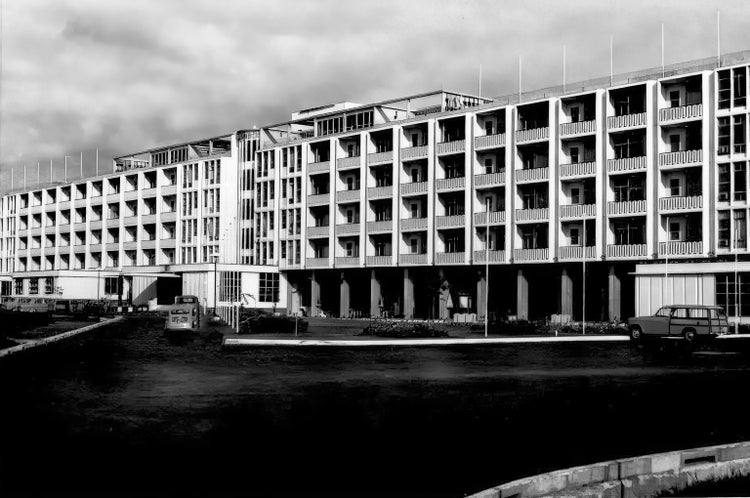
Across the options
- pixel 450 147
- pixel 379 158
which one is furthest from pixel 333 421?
pixel 379 158

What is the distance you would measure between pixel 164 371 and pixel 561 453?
16.4m

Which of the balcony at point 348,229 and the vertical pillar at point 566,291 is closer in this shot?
the vertical pillar at point 566,291

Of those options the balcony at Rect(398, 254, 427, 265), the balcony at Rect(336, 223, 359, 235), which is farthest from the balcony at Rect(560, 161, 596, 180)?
the balcony at Rect(336, 223, 359, 235)

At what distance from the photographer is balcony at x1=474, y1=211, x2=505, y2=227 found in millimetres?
79000

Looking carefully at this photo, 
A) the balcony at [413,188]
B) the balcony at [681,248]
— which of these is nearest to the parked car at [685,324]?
the balcony at [681,248]

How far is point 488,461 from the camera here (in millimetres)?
12805

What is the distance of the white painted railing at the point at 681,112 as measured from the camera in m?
66.4

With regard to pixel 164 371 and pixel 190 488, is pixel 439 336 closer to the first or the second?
pixel 164 371

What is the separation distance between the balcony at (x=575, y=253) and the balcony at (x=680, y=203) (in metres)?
6.64

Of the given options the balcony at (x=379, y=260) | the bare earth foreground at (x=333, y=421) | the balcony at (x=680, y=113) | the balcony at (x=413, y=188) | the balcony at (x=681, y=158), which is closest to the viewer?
the bare earth foreground at (x=333, y=421)

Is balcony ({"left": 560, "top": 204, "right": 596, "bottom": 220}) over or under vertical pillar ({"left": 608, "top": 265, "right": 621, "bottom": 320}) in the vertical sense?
over

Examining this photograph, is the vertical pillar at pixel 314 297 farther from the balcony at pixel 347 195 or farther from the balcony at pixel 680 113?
the balcony at pixel 680 113

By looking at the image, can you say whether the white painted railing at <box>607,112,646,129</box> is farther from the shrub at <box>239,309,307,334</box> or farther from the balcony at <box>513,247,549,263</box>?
the shrub at <box>239,309,307,334</box>

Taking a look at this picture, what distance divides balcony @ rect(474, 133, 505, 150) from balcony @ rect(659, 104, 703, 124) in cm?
1496
